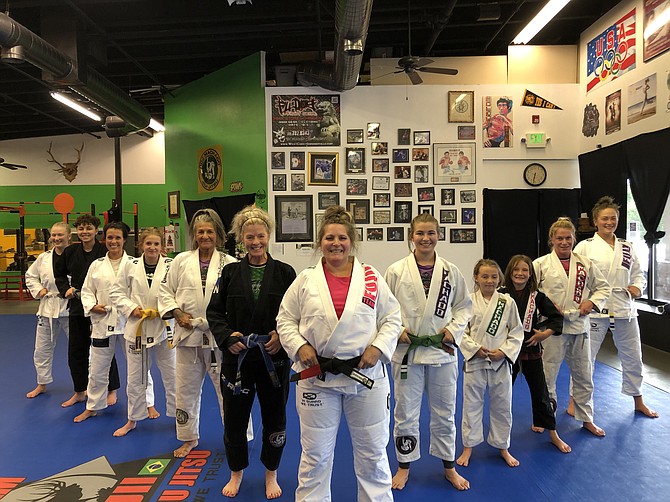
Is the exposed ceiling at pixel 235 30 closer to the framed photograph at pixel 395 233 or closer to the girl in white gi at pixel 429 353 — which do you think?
the framed photograph at pixel 395 233

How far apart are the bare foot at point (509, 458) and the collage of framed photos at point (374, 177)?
445 cm

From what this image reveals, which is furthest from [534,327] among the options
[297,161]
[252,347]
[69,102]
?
[69,102]

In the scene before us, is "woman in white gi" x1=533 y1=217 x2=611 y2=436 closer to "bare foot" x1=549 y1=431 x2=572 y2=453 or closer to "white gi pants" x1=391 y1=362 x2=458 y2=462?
"bare foot" x1=549 y1=431 x2=572 y2=453

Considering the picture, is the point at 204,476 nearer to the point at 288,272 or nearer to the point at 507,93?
the point at 288,272

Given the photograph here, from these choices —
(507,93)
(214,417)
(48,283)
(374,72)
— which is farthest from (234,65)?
(214,417)

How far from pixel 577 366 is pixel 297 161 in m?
4.91

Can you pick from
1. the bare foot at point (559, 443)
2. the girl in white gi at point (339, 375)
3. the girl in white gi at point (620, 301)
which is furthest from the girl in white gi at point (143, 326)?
the girl in white gi at point (620, 301)

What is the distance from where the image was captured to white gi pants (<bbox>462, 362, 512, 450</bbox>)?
2.77 metres

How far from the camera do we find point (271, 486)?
2.46m

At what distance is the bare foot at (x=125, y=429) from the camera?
10.6ft

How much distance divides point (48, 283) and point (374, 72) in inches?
217

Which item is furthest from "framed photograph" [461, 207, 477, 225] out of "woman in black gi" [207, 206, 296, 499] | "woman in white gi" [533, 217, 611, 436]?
"woman in black gi" [207, 206, 296, 499]

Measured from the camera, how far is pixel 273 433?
2.46m

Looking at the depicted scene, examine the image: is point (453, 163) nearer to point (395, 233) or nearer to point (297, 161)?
point (395, 233)
